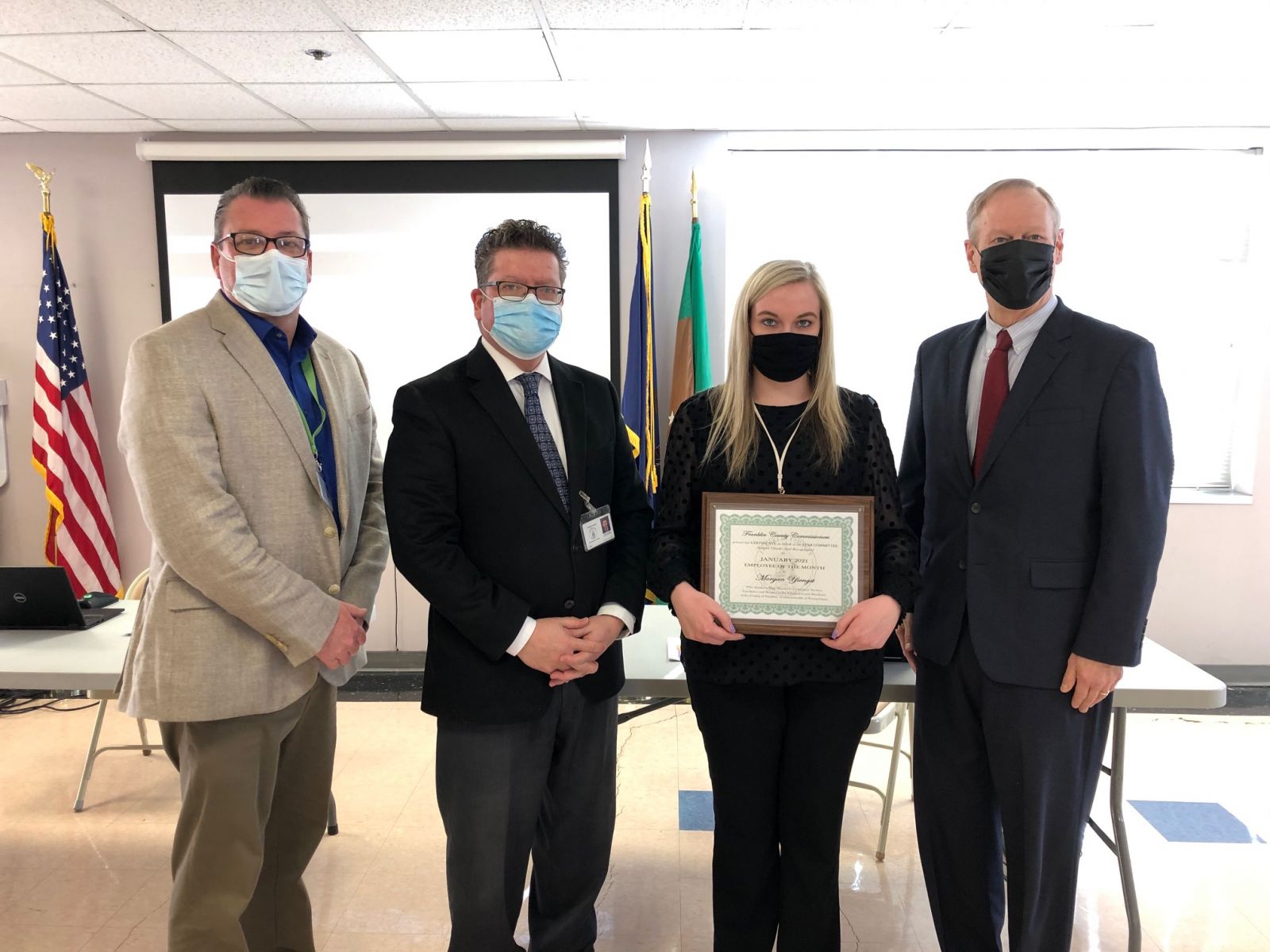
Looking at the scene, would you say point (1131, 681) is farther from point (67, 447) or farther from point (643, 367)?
point (67, 447)

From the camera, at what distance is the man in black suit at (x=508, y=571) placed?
5.24ft

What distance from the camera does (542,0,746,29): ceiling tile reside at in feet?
8.76

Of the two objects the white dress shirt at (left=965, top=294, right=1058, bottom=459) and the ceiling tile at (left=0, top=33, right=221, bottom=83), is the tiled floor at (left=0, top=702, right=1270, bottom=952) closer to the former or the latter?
the white dress shirt at (left=965, top=294, right=1058, bottom=459)

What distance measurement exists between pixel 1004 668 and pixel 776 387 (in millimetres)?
755

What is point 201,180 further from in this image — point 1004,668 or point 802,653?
point 1004,668

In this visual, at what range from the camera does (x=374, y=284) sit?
4.36 m

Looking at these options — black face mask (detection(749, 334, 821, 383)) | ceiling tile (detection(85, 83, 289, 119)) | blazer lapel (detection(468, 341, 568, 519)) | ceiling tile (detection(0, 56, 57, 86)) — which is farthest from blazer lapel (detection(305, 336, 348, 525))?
ceiling tile (detection(0, 56, 57, 86))

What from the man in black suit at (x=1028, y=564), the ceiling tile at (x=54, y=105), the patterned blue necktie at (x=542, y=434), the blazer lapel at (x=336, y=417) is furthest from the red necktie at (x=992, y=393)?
the ceiling tile at (x=54, y=105)

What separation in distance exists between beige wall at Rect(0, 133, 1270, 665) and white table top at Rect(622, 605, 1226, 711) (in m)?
2.47

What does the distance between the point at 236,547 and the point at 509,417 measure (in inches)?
22.8

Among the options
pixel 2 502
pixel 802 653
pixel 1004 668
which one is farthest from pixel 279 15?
pixel 2 502

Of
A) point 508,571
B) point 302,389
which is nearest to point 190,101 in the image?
point 302,389

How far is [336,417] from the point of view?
1.81 metres

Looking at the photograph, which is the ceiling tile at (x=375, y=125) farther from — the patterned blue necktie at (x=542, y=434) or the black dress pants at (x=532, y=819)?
the black dress pants at (x=532, y=819)
